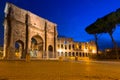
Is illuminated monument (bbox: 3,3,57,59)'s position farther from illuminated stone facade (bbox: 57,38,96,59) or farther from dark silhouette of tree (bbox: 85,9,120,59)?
illuminated stone facade (bbox: 57,38,96,59)

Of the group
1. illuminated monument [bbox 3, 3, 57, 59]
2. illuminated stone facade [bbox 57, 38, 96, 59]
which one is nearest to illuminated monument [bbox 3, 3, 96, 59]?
illuminated monument [bbox 3, 3, 57, 59]

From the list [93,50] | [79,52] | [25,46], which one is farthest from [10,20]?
[93,50]

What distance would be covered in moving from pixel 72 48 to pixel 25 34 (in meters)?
32.4

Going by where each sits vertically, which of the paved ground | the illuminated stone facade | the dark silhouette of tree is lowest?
the paved ground

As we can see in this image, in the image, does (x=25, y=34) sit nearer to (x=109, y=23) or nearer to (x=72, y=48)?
(x=109, y=23)

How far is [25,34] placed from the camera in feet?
138

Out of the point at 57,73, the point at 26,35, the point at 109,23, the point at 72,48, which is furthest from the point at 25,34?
the point at 57,73

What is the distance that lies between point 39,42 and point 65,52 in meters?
21.8

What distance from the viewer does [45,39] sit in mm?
49750

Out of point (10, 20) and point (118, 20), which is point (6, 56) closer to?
point (10, 20)

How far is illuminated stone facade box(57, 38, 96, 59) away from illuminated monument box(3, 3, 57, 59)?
15.9 meters

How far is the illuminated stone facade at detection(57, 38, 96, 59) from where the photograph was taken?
69000 millimetres

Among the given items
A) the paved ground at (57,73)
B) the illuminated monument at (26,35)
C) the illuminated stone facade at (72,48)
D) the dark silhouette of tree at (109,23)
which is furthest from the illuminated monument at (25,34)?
the paved ground at (57,73)

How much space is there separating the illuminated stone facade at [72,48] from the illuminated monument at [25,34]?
15926mm
